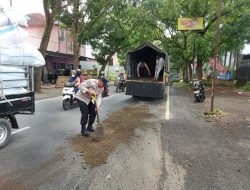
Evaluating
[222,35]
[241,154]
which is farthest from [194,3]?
[241,154]

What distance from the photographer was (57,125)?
30.5ft

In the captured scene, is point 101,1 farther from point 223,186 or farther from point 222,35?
point 223,186

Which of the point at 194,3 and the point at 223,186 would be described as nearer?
the point at 223,186

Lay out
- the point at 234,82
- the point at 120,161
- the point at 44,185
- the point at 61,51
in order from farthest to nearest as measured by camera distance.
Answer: the point at 61,51 → the point at 234,82 → the point at 120,161 → the point at 44,185

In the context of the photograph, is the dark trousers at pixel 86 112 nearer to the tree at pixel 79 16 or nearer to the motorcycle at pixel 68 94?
the motorcycle at pixel 68 94

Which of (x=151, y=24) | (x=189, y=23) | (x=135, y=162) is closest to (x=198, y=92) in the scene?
(x=189, y=23)

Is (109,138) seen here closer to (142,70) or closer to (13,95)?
(13,95)

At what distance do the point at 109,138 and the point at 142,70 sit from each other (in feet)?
41.9

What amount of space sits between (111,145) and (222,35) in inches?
978

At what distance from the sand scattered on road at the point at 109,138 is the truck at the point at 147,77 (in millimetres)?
5635

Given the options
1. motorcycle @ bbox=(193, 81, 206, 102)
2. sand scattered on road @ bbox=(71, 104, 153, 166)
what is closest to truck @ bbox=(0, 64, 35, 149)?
sand scattered on road @ bbox=(71, 104, 153, 166)

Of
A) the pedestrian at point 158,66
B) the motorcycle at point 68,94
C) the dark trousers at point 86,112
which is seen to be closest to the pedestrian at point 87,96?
the dark trousers at point 86,112

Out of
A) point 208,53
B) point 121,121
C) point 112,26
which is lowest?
point 121,121

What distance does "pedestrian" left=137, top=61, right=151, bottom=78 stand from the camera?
19875 millimetres
